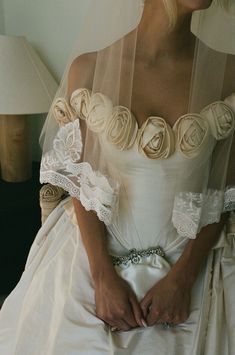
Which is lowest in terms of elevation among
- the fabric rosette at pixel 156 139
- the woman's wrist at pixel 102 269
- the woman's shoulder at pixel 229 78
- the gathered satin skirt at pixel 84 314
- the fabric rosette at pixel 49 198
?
the gathered satin skirt at pixel 84 314

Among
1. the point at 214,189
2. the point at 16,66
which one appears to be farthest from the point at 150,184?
the point at 16,66

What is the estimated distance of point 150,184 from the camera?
0.80m

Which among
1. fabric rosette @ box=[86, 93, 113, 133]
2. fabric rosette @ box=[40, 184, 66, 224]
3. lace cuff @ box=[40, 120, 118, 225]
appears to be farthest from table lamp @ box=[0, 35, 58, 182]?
fabric rosette @ box=[86, 93, 113, 133]

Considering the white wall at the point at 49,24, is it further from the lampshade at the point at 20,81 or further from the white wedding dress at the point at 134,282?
the white wedding dress at the point at 134,282

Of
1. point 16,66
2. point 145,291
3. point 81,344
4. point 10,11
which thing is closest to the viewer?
point 81,344

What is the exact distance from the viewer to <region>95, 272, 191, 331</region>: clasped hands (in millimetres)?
733

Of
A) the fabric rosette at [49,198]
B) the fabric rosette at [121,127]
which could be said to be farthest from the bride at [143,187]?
the fabric rosette at [49,198]

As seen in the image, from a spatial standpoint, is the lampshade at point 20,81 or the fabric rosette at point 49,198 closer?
the fabric rosette at point 49,198

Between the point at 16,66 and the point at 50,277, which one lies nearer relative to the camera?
Answer: the point at 50,277

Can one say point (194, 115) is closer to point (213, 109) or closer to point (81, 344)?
point (213, 109)

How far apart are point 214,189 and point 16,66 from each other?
29.2 inches

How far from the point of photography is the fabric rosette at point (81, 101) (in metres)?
0.78

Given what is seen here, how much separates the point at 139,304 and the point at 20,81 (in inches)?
30.2

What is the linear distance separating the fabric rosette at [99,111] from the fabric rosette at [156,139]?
0.07m
